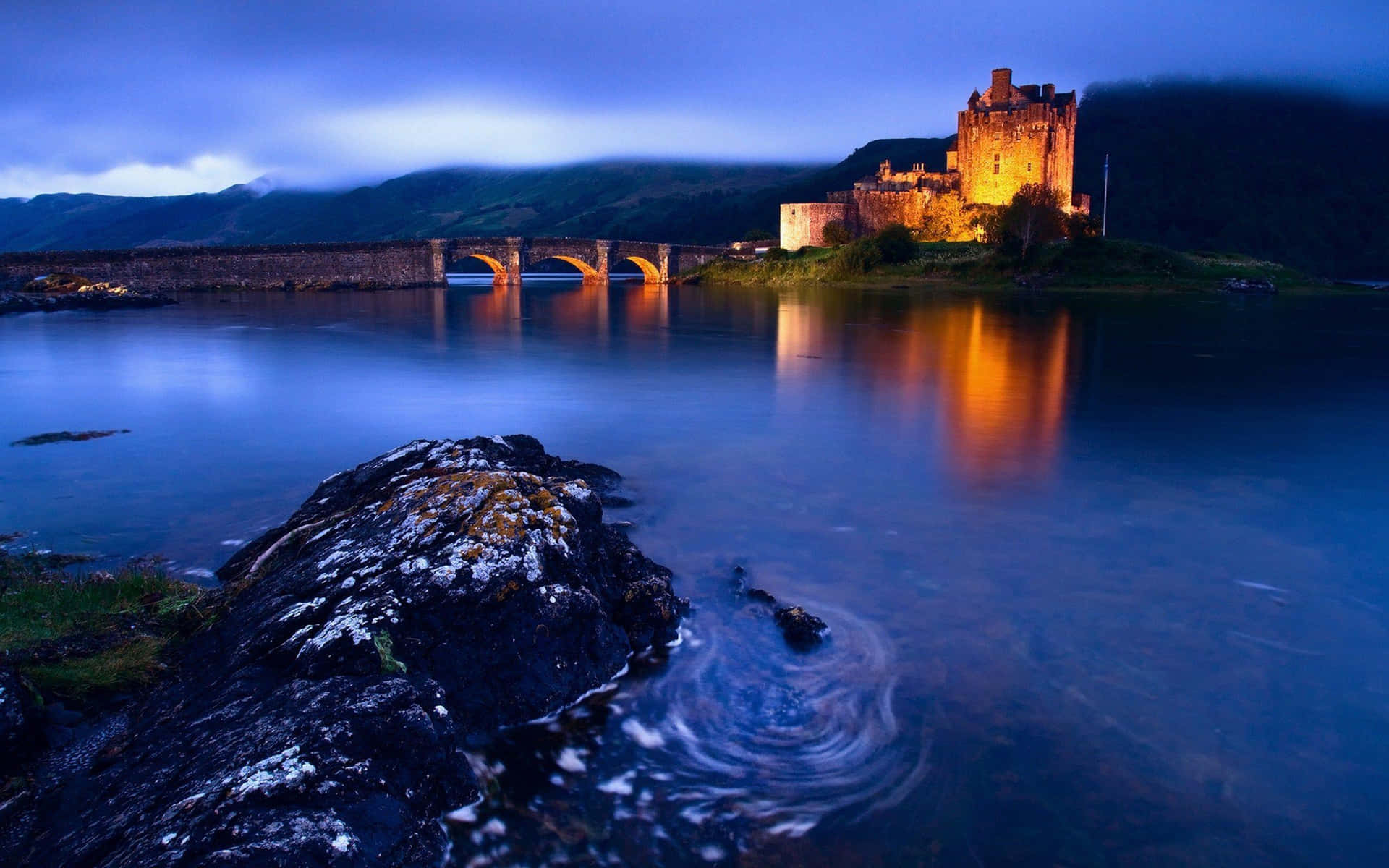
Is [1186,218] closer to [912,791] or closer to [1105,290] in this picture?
[1105,290]

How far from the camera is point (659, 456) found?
9.91m

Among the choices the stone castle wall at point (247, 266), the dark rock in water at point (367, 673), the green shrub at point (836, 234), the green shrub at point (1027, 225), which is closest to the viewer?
the dark rock in water at point (367, 673)

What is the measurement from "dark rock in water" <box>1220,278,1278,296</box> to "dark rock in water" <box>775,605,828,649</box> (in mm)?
46274

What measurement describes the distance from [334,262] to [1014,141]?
44.0m

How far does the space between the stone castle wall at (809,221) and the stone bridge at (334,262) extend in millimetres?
6374

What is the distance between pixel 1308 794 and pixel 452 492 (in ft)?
14.6

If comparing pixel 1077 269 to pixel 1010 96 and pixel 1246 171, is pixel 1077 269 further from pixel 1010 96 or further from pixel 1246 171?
pixel 1246 171

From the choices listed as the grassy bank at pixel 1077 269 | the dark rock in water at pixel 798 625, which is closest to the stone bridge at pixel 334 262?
the grassy bank at pixel 1077 269

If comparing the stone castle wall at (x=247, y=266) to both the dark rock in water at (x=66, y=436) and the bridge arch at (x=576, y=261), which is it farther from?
the dark rock in water at (x=66, y=436)

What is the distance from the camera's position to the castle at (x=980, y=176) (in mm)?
54969

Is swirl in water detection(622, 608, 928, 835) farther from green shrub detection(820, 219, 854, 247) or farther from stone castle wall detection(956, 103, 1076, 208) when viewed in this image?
green shrub detection(820, 219, 854, 247)

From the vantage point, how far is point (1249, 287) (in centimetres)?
4356

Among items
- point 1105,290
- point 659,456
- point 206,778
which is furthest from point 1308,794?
point 1105,290

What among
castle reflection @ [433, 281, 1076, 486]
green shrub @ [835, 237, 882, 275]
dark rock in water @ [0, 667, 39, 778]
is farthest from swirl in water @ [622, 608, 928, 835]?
green shrub @ [835, 237, 882, 275]
